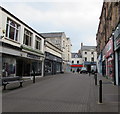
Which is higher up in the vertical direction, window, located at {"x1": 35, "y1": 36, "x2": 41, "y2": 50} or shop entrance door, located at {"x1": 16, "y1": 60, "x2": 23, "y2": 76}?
window, located at {"x1": 35, "y1": 36, "x2": 41, "y2": 50}

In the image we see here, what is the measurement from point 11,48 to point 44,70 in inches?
412

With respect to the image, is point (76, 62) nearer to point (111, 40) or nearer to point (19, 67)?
point (19, 67)

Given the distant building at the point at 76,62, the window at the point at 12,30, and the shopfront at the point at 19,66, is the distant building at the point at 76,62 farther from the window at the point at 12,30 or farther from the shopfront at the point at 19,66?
the window at the point at 12,30

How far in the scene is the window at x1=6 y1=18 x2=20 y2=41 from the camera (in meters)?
14.3

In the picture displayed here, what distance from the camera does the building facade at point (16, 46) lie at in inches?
523

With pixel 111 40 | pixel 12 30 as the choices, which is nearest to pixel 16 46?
pixel 12 30

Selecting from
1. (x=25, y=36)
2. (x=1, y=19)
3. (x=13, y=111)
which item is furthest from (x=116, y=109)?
(x=25, y=36)

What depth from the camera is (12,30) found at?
→ 15195mm

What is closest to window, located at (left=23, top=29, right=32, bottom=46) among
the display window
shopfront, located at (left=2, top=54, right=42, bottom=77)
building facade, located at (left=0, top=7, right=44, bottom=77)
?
building facade, located at (left=0, top=7, right=44, bottom=77)

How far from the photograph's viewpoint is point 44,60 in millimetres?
23938

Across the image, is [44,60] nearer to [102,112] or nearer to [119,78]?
[119,78]

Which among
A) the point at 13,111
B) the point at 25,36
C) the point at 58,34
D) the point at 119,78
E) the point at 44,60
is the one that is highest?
the point at 58,34

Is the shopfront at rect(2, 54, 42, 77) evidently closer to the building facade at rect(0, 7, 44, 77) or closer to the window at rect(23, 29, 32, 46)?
the building facade at rect(0, 7, 44, 77)

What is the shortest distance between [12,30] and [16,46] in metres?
1.74
